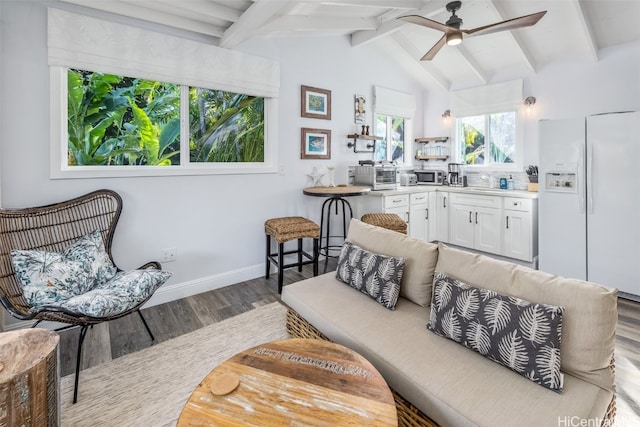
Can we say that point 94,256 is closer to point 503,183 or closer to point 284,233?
point 284,233

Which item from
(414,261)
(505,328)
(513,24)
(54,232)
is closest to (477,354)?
(505,328)

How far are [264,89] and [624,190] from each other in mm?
3568

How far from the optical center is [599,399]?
47.9 inches

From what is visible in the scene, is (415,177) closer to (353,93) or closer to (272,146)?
(353,93)

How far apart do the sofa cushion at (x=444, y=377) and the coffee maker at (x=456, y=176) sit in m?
3.68

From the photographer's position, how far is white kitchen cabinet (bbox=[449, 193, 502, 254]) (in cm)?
426

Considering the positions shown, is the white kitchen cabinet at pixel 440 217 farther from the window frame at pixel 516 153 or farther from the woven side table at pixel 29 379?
the woven side table at pixel 29 379

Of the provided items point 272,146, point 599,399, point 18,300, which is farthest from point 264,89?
point 599,399

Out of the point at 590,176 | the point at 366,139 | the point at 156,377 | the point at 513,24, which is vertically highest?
the point at 513,24

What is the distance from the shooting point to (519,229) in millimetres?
4023

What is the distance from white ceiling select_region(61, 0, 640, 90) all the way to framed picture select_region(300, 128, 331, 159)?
105 cm

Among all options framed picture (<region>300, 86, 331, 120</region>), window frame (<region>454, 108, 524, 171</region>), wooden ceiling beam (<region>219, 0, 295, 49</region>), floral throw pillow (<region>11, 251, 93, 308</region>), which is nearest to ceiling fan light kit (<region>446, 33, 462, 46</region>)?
wooden ceiling beam (<region>219, 0, 295, 49</region>)

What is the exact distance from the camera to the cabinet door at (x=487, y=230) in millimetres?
4242

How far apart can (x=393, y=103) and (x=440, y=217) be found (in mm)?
1846
